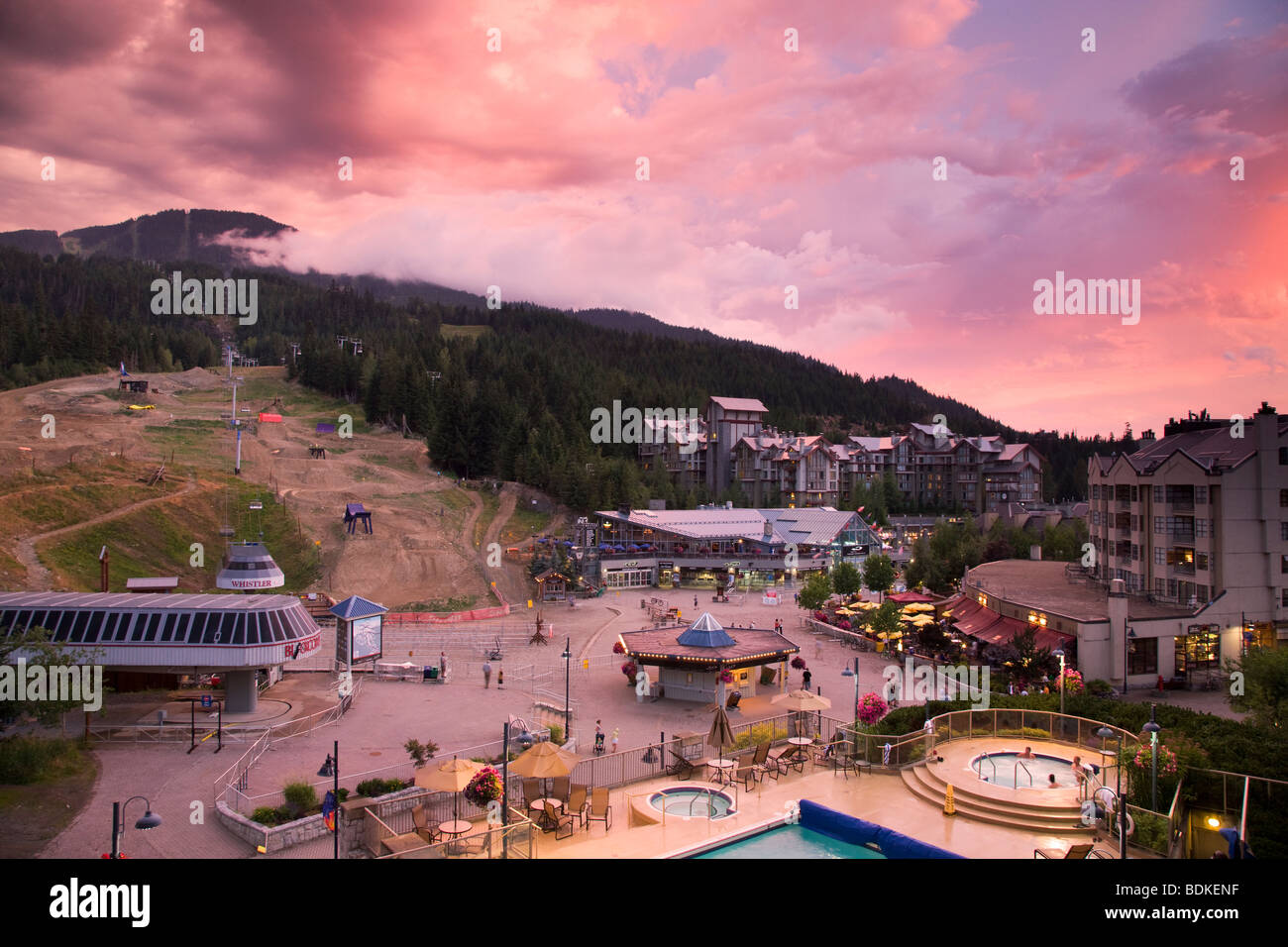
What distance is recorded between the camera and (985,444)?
115 meters

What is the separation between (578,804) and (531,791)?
5.81 ft

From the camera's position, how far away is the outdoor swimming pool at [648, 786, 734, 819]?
66.3ft

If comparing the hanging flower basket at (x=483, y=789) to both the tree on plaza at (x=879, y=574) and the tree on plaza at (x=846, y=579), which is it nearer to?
the tree on plaza at (x=846, y=579)

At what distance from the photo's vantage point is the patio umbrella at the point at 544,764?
→ 20359 millimetres

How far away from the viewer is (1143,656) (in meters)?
34.9

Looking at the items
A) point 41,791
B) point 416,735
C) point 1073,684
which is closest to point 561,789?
point 416,735

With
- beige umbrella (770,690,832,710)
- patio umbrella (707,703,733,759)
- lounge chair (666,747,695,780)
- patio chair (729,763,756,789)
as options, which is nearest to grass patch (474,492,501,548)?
beige umbrella (770,690,832,710)

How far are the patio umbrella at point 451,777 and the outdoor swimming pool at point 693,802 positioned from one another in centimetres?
478

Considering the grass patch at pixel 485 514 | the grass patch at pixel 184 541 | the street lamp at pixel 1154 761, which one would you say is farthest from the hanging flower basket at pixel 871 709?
the grass patch at pixel 485 514

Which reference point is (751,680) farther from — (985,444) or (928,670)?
(985,444)

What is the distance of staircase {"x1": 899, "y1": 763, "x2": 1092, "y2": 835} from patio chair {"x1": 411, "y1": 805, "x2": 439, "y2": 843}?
493 inches

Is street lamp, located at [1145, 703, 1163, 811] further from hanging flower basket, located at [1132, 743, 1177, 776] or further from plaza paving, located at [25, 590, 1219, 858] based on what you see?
plaza paving, located at [25, 590, 1219, 858]
